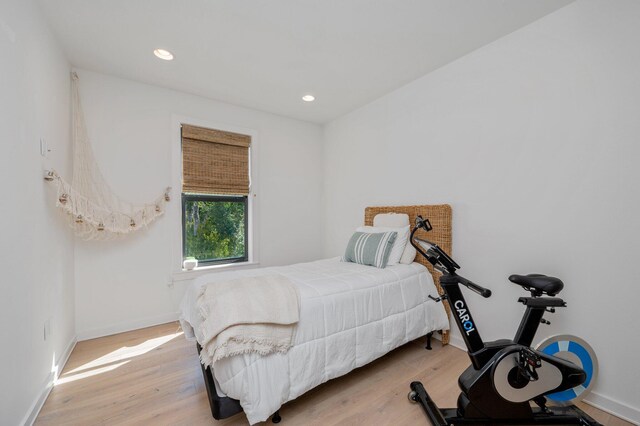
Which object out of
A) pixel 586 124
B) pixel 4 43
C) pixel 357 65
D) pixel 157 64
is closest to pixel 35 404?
pixel 4 43

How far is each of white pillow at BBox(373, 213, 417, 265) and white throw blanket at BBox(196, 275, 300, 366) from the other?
4.30 ft

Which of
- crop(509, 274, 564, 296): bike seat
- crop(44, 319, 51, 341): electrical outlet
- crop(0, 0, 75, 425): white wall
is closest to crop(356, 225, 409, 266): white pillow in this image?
crop(509, 274, 564, 296): bike seat

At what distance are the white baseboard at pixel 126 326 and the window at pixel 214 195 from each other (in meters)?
0.68

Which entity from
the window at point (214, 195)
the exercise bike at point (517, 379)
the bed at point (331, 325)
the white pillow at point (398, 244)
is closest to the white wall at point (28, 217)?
the bed at point (331, 325)

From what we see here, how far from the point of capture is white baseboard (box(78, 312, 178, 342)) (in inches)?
101

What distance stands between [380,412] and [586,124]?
7.49ft

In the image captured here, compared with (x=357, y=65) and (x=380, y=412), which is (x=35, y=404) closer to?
(x=380, y=412)

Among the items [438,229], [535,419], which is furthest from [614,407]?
[438,229]

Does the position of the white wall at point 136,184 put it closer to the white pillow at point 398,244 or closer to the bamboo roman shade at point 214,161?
the bamboo roman shade at point 214,161

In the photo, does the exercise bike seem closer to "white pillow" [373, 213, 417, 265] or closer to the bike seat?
the bike seat

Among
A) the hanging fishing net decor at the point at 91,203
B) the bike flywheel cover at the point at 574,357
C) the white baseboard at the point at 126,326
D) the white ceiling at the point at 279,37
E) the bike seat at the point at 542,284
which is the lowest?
the white baseboard at the point at 126,326

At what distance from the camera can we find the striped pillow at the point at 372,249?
2434 mm

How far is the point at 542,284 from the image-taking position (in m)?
1.43

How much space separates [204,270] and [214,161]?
1317 mm
